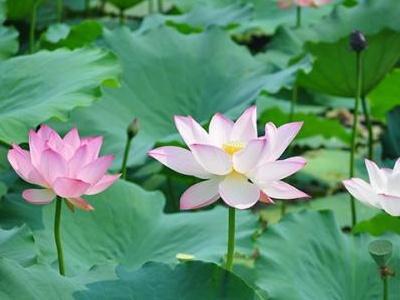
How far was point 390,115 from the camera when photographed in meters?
3.24

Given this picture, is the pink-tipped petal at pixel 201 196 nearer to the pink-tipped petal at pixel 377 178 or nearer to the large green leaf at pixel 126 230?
the pink-tipped petal at pixel 377 178

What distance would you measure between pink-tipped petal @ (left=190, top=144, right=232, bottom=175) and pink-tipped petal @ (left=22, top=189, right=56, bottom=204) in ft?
0.91

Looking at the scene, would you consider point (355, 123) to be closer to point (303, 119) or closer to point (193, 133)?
point (303, 119)

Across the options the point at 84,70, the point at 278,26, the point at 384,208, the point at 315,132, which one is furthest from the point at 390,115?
the point at 384,208

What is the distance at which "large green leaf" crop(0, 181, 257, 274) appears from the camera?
6.32 ft

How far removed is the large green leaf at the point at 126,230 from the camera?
193cm

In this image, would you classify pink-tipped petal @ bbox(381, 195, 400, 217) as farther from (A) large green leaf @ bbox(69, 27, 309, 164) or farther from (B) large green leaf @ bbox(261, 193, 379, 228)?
(B) large green leaf @ bbox(261, 193, 379, 228)

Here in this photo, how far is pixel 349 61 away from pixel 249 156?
4.11 feet

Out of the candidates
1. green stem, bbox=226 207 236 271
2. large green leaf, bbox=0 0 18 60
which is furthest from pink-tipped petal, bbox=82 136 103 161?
large green leaf, bbox=0 0 18 60

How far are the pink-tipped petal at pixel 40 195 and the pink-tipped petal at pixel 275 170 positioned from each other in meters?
0.33

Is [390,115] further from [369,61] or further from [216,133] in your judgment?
[216,133]

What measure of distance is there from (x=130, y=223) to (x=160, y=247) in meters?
0.10

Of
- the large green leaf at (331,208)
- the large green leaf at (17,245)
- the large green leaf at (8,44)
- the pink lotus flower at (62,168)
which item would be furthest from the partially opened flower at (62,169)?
the large green leaf at (331,208)

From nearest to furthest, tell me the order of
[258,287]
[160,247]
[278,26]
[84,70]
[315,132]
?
[258,287] < [160,247] < [84,70] < [315,132] < [278,26]
